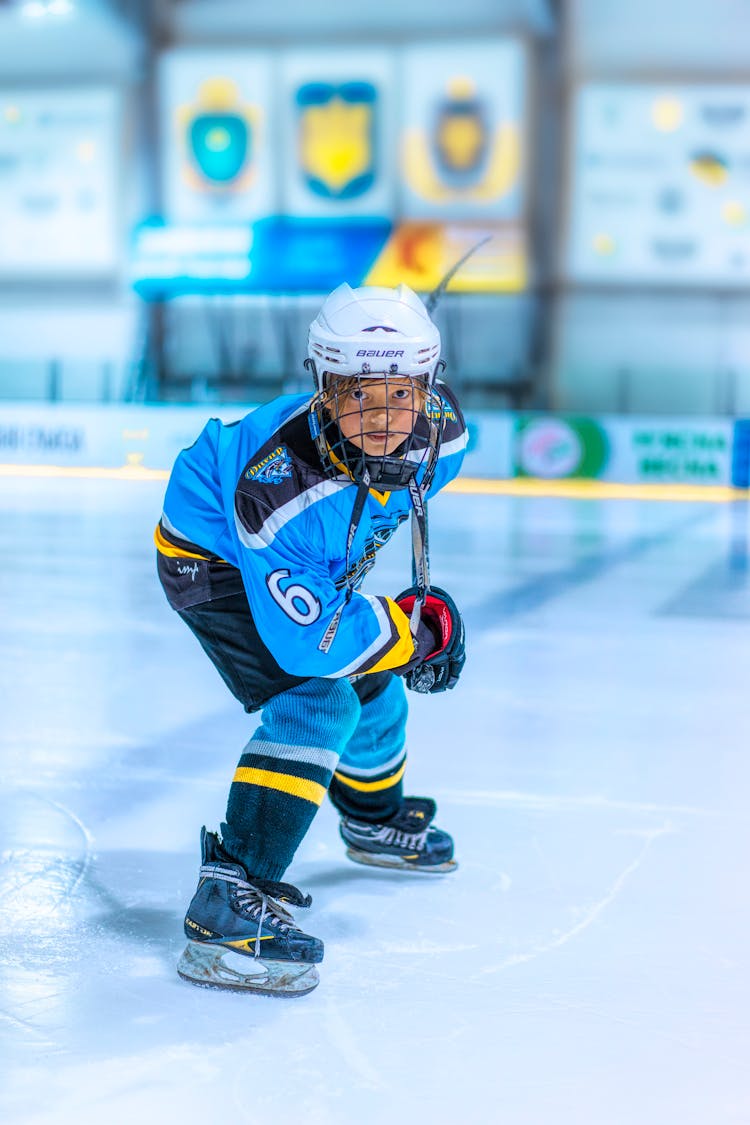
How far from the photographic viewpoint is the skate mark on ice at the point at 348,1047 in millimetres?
1756

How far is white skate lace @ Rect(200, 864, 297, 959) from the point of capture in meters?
2.12

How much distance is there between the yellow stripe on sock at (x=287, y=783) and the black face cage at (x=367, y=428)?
1.45 ft

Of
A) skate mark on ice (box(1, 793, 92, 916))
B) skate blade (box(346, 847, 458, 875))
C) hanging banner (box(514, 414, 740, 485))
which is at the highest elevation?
skate mark on ice (box(1, 793, 92, 916))

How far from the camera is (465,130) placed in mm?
15094

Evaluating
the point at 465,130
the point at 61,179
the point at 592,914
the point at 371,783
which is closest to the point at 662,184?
A: the point at 465,130

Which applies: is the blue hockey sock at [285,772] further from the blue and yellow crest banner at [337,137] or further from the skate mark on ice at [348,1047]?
the blue and yellow crest banner at [337,137]

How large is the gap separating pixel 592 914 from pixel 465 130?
13.7 meters

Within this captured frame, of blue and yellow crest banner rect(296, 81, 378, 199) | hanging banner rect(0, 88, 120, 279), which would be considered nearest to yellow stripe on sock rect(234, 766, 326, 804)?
blue and yellow crest banner rect(296, 81, 378, 199)

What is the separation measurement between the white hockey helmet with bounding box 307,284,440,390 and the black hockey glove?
33 centimetres

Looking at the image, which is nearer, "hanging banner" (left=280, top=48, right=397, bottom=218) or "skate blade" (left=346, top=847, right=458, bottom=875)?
"skate blade" (left=346, top=847, right=458, bottom=875)

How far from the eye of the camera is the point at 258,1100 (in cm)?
170

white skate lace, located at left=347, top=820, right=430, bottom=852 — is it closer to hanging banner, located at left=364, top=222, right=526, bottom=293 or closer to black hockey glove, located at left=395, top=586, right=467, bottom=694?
black hockey glove, located at left=395, top=586, right=467, bottom=694

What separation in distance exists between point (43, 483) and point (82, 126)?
6.88 m

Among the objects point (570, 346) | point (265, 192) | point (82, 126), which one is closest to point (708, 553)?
point (570, 346)
